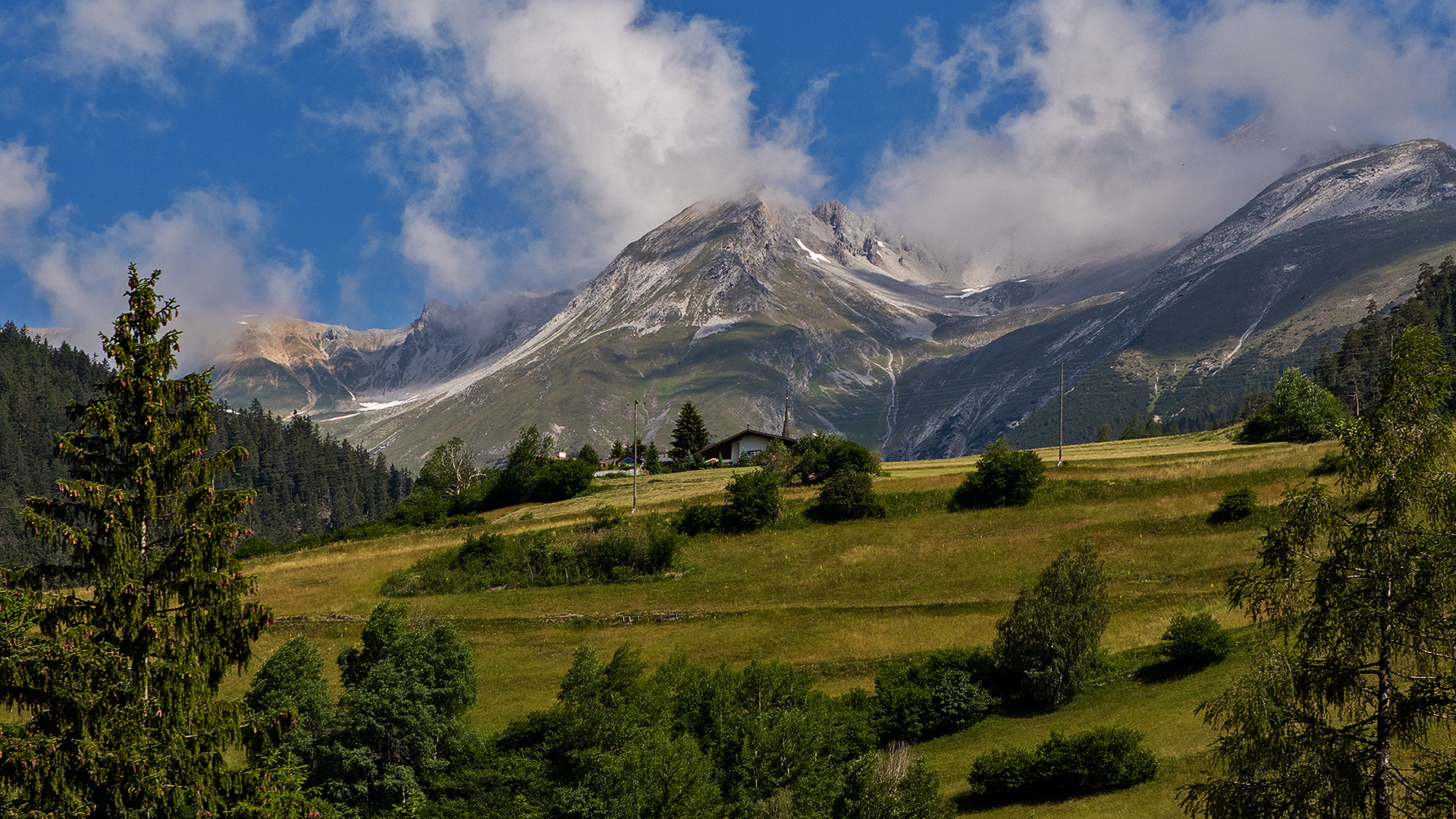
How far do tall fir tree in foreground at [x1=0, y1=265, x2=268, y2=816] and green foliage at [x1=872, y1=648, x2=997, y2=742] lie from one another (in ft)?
116

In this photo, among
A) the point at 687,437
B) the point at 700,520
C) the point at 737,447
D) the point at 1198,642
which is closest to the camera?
the point at 1198,642

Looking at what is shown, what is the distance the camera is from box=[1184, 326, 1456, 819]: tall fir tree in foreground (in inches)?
550

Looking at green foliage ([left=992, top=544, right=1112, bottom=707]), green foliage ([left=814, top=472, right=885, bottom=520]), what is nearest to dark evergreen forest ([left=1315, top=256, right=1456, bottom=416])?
green foliage ([left=814, top=472, right=885, bottom=520])

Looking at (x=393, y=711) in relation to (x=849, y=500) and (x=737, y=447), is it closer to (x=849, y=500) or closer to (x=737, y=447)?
(x=849, y=500)

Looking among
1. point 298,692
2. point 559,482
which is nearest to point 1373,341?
point 559,482

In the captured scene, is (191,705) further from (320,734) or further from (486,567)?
(486,567)

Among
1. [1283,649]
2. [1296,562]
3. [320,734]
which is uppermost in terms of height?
[1296,562]

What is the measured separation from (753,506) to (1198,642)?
39.0m

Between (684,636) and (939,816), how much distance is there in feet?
103

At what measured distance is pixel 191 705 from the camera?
1806 centimetres

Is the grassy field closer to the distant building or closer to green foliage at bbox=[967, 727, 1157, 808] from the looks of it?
green foliage at bbox=[967, 727, 1157, 808]

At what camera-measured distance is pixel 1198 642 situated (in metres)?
48.0

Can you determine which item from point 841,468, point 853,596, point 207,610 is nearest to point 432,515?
point 841,468

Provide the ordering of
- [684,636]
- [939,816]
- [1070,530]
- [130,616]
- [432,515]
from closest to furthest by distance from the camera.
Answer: [130,616] < [939,816] < [684,636] < [1070,530] < [432,515]
